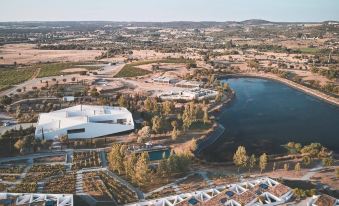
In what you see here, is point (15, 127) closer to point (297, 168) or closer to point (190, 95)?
point (190, 95)

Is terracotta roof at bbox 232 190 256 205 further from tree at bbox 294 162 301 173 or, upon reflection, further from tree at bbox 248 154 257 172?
tree at bbox 294 162 301 173

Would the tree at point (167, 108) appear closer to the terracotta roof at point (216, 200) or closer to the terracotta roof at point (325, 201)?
the terracotta roof at point (216, 200)

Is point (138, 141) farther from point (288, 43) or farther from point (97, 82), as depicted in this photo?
point (288, 43)

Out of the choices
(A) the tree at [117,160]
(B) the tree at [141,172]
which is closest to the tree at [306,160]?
(B) the tree at [141,172]

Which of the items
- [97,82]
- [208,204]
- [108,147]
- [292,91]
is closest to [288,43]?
[292,91]

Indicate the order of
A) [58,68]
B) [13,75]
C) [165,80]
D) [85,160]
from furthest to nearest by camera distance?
[58,68], [13,75], [165,80], [85,160]

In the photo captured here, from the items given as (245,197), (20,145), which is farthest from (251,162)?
(20,145)
